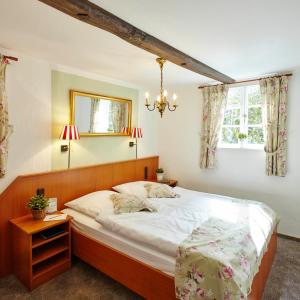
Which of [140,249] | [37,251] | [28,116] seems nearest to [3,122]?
[28,116]

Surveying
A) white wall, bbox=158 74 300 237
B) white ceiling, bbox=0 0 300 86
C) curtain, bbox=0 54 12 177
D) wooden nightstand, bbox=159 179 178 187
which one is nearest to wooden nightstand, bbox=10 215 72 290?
curtain, bbox=0 54 12 177

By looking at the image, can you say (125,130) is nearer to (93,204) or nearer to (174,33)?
(93,204)

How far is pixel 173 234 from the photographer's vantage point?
6.54ft

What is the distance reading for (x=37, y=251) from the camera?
2.34 m

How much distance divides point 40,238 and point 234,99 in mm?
3318

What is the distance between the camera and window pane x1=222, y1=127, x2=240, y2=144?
360 centimetres

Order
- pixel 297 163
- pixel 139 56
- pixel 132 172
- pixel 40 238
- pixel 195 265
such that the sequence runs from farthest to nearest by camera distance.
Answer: pixel 132 172
pixel 297 163
pixel 139 56
pixel 40 238
pixel 195 265

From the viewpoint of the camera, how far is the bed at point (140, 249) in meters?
1.79

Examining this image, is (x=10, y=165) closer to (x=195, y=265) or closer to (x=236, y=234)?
(x=195, y=265)

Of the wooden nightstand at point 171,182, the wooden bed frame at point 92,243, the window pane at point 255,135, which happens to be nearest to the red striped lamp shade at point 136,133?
the wooden bed frame at point 92,243

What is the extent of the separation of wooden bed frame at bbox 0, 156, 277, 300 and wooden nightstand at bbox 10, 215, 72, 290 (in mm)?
90

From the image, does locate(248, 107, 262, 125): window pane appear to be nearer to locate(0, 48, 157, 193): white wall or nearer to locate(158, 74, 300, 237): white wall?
locate(158, 74, 300, 237): white wall

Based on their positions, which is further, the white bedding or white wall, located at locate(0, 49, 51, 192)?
white wall, located at locate(0, 49, 51, 192)

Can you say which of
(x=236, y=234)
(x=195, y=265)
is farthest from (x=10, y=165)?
(x=236, y=234)
